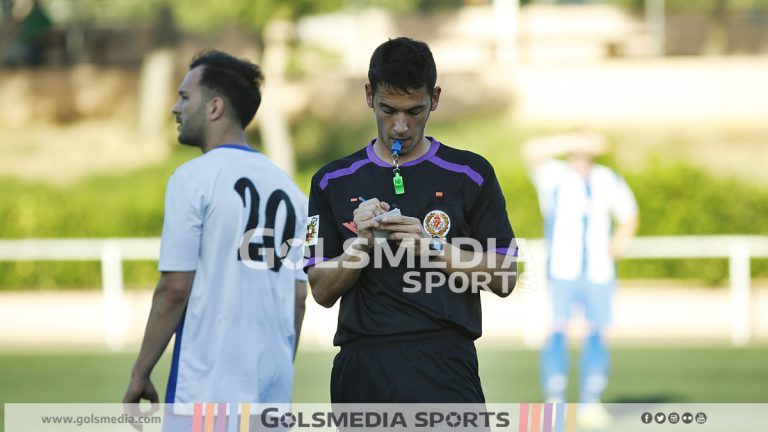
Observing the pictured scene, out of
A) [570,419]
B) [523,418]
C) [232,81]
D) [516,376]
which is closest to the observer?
[523,418]

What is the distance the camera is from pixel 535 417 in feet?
12.5

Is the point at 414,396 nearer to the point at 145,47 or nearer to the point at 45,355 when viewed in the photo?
the point at 45,355

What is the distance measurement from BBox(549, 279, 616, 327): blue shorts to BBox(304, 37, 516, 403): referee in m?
4.76

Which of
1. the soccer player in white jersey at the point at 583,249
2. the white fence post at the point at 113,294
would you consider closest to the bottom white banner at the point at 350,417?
the soccer player in white jersey at the point at 583,249

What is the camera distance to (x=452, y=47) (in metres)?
34.5

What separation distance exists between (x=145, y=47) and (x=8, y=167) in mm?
7580

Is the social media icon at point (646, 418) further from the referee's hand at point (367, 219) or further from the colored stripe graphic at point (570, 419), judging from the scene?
the referee's hand at point (367, 219)

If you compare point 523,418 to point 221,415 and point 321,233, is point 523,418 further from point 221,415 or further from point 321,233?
point 221,415

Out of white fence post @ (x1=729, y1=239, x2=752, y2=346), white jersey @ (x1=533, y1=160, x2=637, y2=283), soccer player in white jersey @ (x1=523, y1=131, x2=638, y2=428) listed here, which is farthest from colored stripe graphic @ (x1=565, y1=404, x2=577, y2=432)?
white fence post @ (x1=729, y1=239, x2=752, y2=346)

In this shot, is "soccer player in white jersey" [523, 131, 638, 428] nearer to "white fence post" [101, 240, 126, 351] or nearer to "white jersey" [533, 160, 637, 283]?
"white jersey" [533, 160, 637, 283]

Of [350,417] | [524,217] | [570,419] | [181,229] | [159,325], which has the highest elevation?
[524,217]

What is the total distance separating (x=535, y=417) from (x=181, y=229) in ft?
5.05

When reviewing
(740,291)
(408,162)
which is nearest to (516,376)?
(740,291)

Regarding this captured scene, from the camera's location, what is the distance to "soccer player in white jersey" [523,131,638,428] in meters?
8.05
